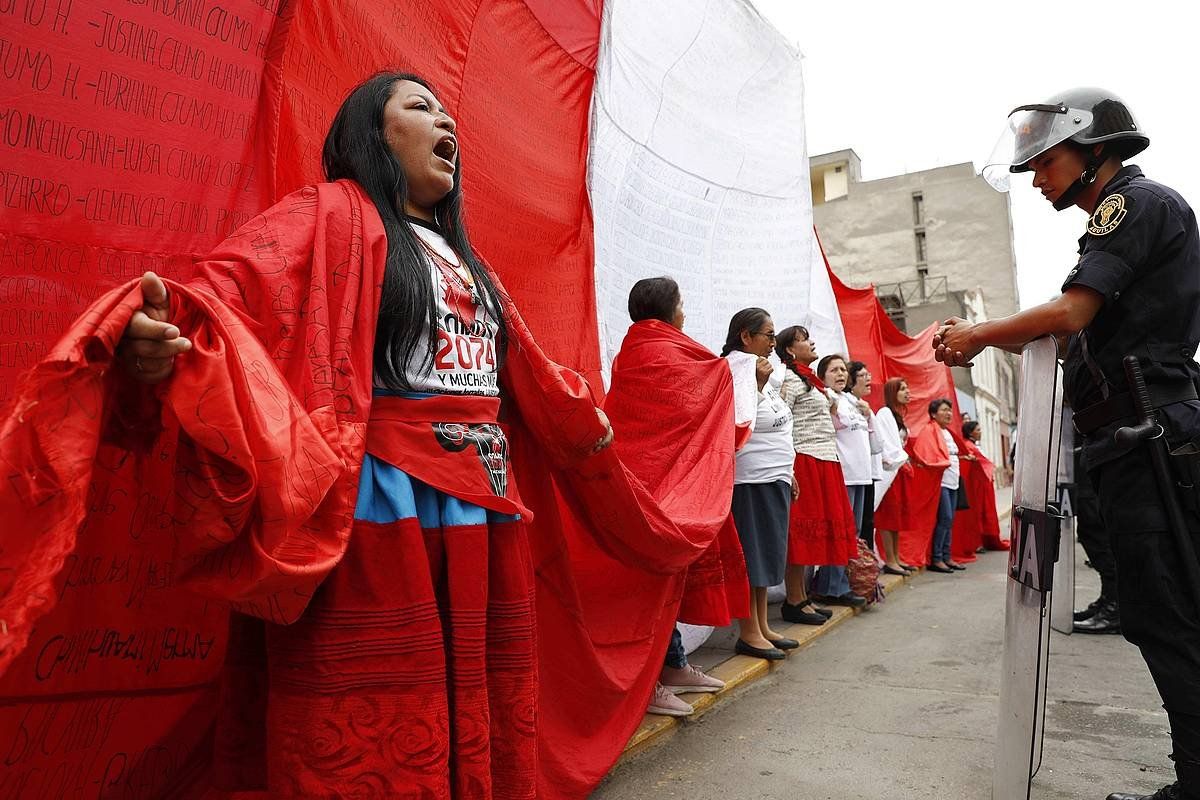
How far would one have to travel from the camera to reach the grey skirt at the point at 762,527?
4184mm

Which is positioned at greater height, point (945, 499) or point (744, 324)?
point (744, 324)

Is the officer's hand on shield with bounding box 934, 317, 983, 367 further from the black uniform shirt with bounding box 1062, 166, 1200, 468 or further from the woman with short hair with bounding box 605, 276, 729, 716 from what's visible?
the woman with short hair with bounding box 605, 276, 729, 716

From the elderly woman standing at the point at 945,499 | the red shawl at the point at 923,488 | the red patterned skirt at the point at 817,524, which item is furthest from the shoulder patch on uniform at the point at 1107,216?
the elderly woman standing at the point at 945,499

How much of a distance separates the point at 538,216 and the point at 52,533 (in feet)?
8.62

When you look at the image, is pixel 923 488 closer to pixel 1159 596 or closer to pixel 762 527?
pixel 762 527

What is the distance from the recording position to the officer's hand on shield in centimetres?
252

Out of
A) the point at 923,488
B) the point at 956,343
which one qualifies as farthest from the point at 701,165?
the point at 923,488

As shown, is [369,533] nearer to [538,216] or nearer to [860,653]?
[538,216]

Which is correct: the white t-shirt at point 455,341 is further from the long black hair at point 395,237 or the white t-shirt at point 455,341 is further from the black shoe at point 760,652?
the black shoe at point 760,652

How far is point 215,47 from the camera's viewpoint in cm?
216

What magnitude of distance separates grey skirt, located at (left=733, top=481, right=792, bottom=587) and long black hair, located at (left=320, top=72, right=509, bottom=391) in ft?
8.26

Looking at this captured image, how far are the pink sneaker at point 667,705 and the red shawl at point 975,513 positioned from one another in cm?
697

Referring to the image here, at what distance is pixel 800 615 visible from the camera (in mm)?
5148

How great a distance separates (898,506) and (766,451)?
3.98 metres
